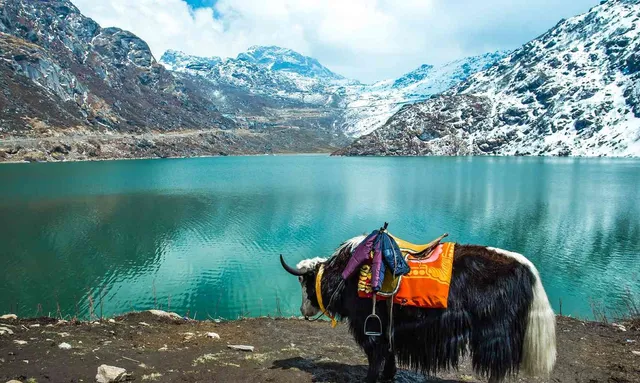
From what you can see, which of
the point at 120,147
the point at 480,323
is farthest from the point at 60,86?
the point at 480,323

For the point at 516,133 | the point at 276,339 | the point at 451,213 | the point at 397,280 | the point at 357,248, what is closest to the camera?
the point at 397,280

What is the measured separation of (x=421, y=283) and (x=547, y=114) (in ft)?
566

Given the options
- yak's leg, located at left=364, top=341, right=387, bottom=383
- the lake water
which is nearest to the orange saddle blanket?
yak's leg, located at left=364, top=341, right=387, bottom=383

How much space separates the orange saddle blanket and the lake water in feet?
24.4

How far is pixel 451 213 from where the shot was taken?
32.4 m

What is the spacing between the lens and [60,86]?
128 metres

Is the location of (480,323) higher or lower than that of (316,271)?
lower

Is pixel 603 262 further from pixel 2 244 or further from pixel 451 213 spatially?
pixel 2 244

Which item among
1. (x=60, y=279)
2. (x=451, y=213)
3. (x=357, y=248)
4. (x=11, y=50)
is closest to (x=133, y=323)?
(x=357, y=248)

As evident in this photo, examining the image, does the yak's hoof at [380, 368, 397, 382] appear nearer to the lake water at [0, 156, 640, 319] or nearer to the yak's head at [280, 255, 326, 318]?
the yak's head at [280, 255, 326, 318]

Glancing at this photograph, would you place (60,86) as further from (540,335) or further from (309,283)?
(540,335)

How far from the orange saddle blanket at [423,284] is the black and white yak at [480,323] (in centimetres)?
11

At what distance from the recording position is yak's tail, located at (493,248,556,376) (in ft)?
14.3

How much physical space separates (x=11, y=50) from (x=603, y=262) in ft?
497
